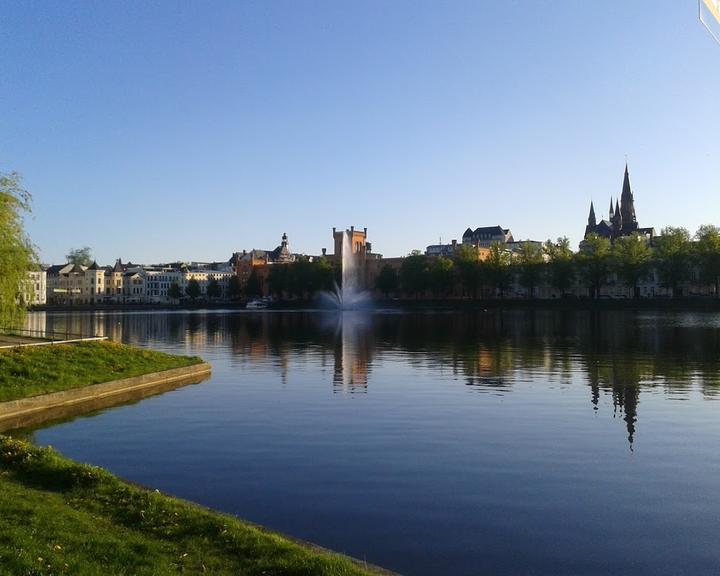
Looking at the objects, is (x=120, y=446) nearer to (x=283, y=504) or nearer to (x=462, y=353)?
(x=283, y=504)

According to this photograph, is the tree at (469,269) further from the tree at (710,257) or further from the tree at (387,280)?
the tree at (710,257)

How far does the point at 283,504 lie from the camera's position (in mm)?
14422

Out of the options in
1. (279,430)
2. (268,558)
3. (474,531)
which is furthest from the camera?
(279,430)

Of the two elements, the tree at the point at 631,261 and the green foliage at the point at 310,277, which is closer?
the tree at the point at 631,261

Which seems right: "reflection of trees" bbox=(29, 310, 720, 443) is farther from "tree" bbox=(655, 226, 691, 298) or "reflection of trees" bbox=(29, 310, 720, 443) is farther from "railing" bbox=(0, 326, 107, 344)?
"tree" bbox=(655, 226, 691, 298)

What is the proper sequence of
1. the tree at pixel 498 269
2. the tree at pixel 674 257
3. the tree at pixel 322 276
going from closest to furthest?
1. the tree at pixel 674 257
2. the tree at pixel 498 269
3. the tree at pixel 322 276

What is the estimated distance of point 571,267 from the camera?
148 m

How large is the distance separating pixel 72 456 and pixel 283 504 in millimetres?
7505

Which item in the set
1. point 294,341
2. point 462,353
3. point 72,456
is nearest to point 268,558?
point 72,456

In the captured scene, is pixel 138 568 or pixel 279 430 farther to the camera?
pixel 279 430

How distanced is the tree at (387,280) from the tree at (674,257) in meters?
68.8

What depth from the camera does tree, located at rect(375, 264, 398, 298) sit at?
18912cm

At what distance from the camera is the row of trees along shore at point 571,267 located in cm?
13325

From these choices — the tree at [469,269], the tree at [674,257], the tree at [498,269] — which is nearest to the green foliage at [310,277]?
the tree at [469,269]
